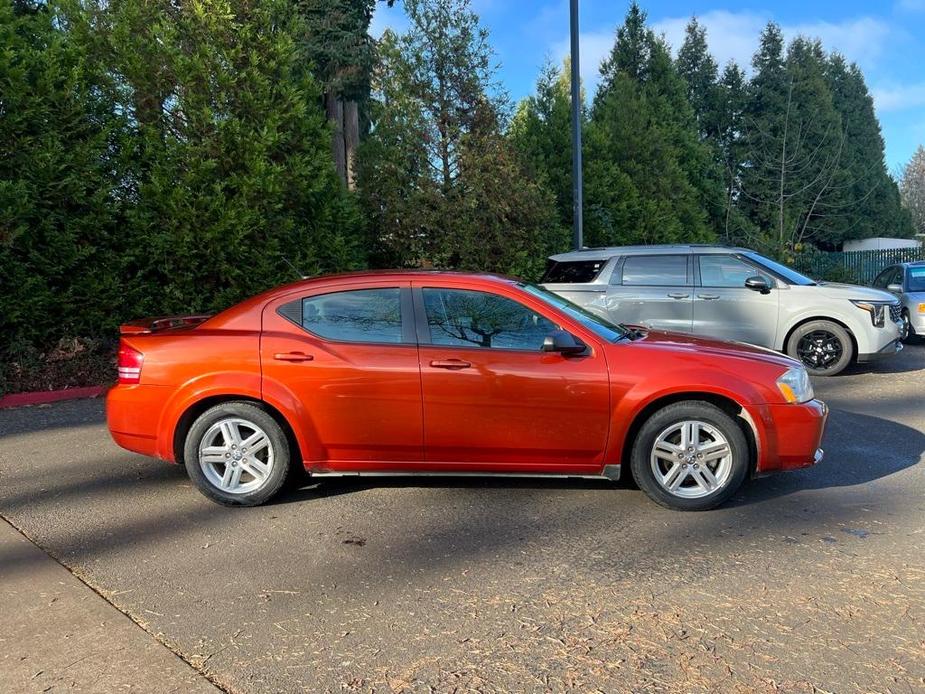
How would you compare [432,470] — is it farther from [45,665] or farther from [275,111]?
[275,111]

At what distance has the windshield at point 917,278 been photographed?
481 inches

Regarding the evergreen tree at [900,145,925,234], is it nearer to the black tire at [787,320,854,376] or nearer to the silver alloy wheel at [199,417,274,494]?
the black tire at [787,320,854,376]

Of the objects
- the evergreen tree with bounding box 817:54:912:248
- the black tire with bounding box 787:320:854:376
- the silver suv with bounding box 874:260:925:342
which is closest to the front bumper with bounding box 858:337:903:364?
the black tire with bounding box 787:320:854:376

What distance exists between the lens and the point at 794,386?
184 inches

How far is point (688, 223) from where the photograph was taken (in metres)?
19.2

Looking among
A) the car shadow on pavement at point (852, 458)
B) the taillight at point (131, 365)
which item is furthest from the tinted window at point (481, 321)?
the taillight at point (131, 365)

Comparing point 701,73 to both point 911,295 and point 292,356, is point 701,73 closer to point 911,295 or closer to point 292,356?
point 911,295

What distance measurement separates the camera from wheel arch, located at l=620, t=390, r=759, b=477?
4.62 m

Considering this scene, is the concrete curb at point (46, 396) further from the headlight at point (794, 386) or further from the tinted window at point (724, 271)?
the tinted window at point (724, 271)

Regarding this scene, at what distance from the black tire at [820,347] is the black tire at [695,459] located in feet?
18.2

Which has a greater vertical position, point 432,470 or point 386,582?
point 432,470

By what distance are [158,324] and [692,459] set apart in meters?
3.92

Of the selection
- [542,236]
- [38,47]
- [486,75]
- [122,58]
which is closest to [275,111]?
[122,58]

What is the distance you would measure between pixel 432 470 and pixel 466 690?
2046 mm
